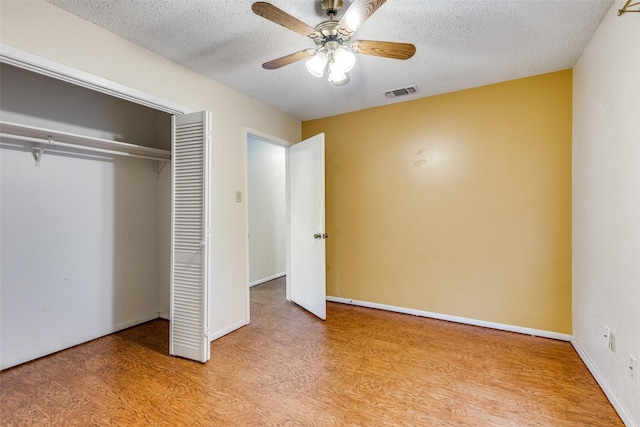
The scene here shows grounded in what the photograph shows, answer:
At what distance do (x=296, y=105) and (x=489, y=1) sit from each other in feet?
6.90

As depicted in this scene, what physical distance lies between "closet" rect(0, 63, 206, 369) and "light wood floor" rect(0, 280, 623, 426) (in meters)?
0.29

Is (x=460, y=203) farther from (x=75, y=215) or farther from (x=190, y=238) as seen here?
(x=75, y=215)

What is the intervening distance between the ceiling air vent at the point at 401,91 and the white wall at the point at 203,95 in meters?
1.30

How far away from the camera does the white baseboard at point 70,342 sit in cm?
230

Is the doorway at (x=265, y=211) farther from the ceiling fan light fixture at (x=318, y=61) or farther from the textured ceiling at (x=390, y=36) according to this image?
the ceiling fan light fixture at (x=318, y=61)

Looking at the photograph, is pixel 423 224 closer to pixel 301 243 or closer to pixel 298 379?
pixel 301 243

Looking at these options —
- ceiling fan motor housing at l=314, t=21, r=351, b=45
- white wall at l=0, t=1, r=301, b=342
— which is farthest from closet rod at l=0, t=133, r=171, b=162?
ceiling fan motor housing at l=314, t=21, r=351, b=45

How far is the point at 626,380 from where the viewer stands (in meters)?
1.69

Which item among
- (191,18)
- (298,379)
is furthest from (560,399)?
(191,18)

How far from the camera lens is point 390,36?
2.12m

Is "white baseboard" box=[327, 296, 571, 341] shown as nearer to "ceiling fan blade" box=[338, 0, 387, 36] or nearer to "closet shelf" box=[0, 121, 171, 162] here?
"closet shelf" box=[0, 121, 171, 162]

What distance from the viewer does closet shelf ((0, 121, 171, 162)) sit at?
2176 mm

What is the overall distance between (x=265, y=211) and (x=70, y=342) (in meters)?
2.90

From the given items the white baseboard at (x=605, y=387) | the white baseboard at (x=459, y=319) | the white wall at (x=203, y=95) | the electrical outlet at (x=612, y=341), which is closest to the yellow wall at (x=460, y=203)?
the white baseboard at (x=459, y=319)
